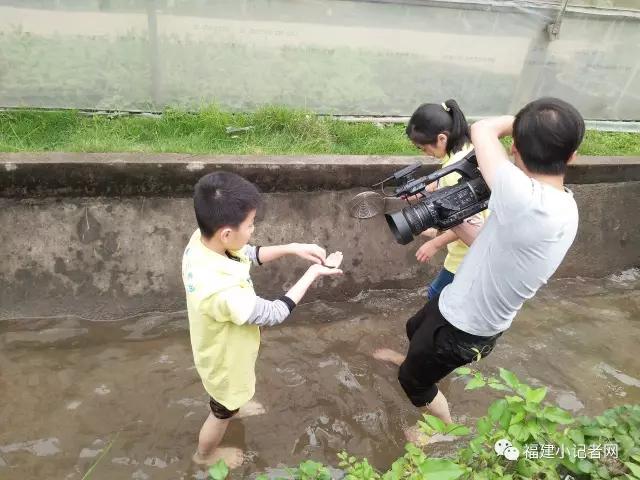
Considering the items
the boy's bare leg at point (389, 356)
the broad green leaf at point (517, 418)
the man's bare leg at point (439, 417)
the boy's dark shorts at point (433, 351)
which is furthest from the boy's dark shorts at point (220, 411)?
the boy's bare leg at point (389, 356)

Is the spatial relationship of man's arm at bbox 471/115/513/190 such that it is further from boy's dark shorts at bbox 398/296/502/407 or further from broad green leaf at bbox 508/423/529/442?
broad green leaf at bbox 508/423/529/442

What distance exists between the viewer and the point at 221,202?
200 cm

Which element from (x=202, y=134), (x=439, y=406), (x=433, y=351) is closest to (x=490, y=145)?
(x=433, y=351)

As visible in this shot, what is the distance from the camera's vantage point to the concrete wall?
3.45 meters

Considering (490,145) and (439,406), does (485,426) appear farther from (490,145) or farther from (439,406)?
(439,406)

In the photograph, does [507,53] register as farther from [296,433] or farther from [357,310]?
[296,433]

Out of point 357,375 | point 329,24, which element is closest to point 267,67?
point 329,24

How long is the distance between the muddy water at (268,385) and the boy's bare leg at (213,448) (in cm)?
6

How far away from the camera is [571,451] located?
5.04ft

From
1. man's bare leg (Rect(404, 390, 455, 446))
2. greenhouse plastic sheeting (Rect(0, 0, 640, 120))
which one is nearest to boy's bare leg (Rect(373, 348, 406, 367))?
man's bare leg (Rect(404, 390, 455, 446))

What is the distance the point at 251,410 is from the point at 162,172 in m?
1.68

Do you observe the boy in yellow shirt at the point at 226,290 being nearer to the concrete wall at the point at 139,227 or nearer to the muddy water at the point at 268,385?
A: the muddy water at the point at 268,385

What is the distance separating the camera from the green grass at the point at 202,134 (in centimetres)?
381

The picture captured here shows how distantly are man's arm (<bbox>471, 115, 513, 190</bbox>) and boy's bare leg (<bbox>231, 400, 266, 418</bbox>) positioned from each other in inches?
74.6
